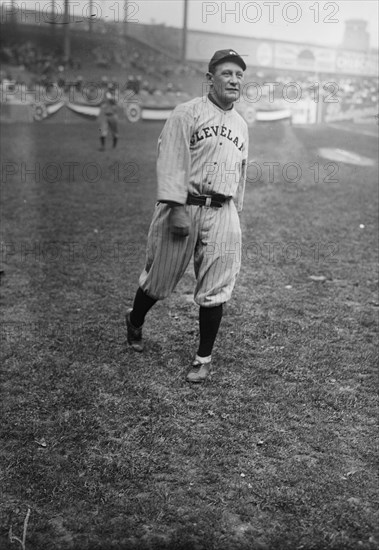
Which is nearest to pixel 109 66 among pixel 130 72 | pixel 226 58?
pixel 130 72

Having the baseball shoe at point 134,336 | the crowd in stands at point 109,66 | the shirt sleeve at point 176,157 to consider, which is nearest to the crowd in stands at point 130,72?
the crowd in stands at point 109,66

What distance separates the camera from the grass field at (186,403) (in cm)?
271

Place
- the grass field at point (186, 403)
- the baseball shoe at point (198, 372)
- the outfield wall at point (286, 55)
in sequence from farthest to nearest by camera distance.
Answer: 1. the outfield wall at point (286, 55)
2. the baseball shoe at point (198, 372)
3. the grass field at point (186, 403)

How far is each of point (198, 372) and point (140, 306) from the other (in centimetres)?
64

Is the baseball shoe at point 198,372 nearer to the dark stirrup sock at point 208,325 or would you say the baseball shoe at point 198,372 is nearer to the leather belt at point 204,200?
the dark stirrup sock at point 208,325

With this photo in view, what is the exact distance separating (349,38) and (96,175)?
42764 millimetres

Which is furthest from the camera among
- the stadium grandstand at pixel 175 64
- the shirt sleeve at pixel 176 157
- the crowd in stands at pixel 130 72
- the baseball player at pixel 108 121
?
the crowd in stands at pixel 130 72

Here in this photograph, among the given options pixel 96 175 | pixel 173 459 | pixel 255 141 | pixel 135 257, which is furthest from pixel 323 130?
pixel 173 459

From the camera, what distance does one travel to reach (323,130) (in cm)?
→ 2392

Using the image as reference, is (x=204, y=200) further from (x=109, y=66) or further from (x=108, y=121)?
(x=109, y=66)

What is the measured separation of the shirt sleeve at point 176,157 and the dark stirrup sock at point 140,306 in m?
0.82

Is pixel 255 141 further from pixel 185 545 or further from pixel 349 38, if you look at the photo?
pixel 349 38

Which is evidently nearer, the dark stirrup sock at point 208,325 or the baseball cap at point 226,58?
the baseball cap at point 226,58

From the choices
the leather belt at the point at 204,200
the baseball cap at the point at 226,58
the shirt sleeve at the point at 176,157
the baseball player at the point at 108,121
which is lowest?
the leather belt at the point at 204,200
